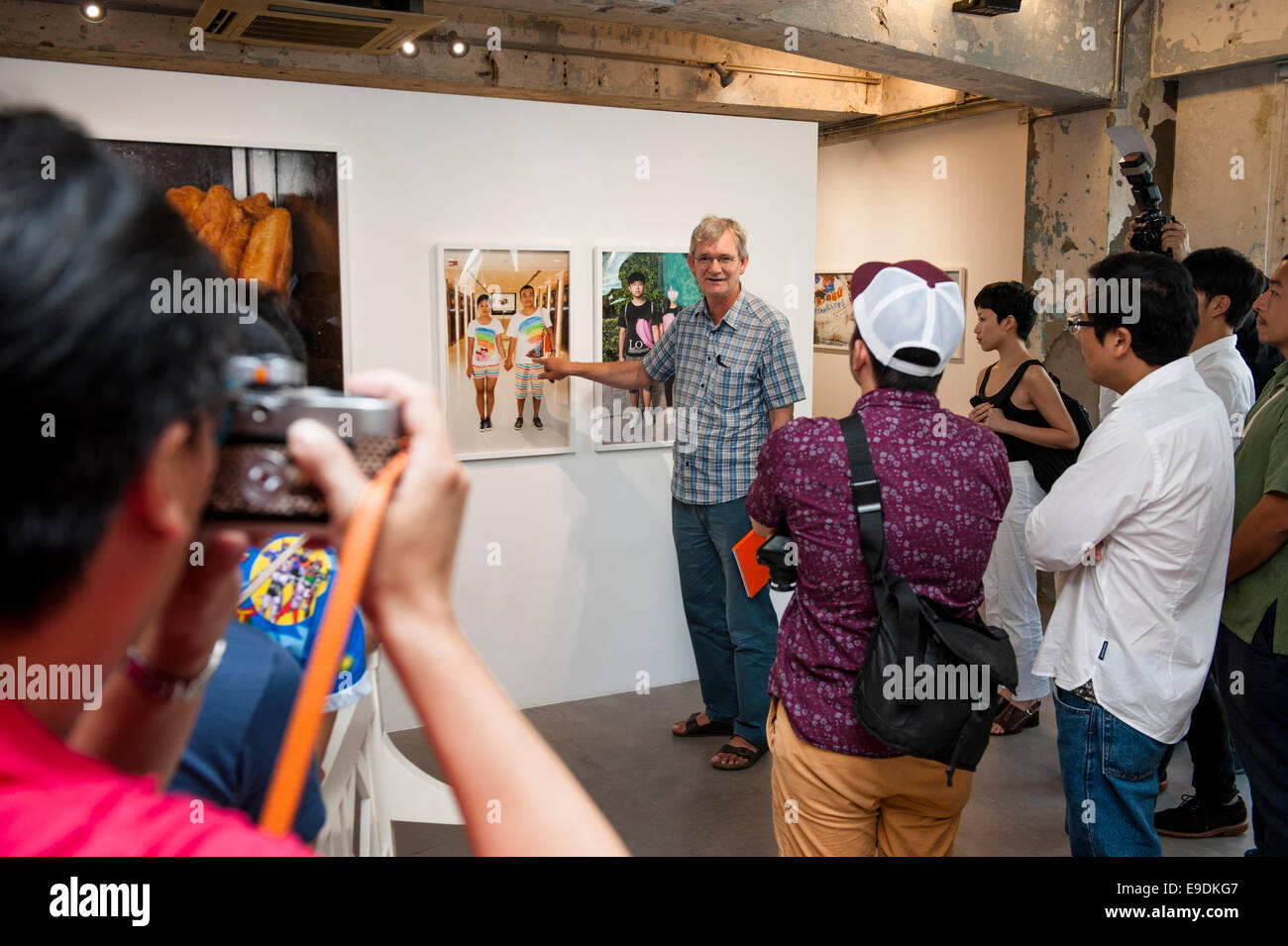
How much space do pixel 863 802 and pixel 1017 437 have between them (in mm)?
2664

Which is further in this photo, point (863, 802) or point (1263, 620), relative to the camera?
point (1263, 620)

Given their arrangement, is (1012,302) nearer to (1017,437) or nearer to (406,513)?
(1017,437)

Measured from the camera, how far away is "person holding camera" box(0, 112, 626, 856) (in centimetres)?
46

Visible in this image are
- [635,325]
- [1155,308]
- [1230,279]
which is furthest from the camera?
[635,325]

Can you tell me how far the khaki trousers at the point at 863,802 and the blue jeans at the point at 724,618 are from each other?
6.23 feet

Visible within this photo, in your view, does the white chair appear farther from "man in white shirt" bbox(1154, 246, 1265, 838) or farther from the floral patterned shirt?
"man in white shirt" bbox(1154, 246, 1265, 838)

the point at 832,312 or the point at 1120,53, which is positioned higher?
the point at 1120,53

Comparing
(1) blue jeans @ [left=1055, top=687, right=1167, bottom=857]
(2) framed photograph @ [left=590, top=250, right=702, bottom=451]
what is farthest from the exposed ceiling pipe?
(1) blue jeans @ [left=1055, top=687, right=1167, bottom=857]

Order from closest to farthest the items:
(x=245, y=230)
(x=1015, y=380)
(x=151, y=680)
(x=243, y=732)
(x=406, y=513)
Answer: (x=406, y=513)
(x=151, y=680)
(x=243, y=732)
(x=245, y=230)
(x=1015, y=380)

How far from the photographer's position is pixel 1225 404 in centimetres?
358

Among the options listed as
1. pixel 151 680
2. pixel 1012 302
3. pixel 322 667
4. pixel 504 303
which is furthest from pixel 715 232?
pixel 322 667

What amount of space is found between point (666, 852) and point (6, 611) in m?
3.19

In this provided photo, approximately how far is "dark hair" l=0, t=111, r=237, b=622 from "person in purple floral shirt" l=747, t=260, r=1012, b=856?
1.68 metres
